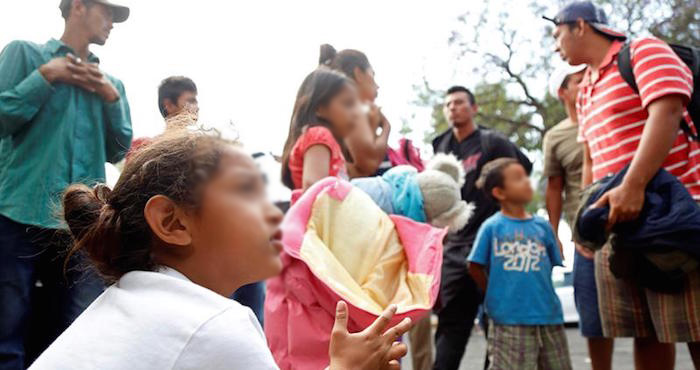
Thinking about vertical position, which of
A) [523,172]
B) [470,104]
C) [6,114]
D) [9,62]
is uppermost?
[9,62]

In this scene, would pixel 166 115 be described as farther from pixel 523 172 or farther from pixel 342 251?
pixel 523 172

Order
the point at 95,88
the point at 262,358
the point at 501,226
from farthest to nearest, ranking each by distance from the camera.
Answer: the point at 501,226 < the point at 95,88 < the point at 262,358

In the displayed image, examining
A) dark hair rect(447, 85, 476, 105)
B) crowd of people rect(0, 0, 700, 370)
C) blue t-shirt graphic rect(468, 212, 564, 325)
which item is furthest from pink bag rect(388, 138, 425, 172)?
dark hair rect(447, 85, 476, 105)

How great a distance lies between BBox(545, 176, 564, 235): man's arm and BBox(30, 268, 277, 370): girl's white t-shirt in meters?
3.12

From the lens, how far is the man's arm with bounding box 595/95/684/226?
2.43 m

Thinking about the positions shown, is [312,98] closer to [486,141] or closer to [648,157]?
[648,157]

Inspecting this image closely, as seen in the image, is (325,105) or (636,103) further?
(636,103)

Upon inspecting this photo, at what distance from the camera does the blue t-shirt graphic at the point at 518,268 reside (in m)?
3.49

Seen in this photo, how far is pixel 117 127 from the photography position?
7.93 feet

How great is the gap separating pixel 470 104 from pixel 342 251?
270 centimetres

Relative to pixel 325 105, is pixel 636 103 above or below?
below

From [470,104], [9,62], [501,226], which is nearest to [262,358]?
[9,62]

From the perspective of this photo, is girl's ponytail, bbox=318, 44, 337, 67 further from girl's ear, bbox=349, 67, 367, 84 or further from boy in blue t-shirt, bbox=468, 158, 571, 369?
boy in blue t-shirt, bbox=468, 158, 571, 369

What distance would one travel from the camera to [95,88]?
231 cm
